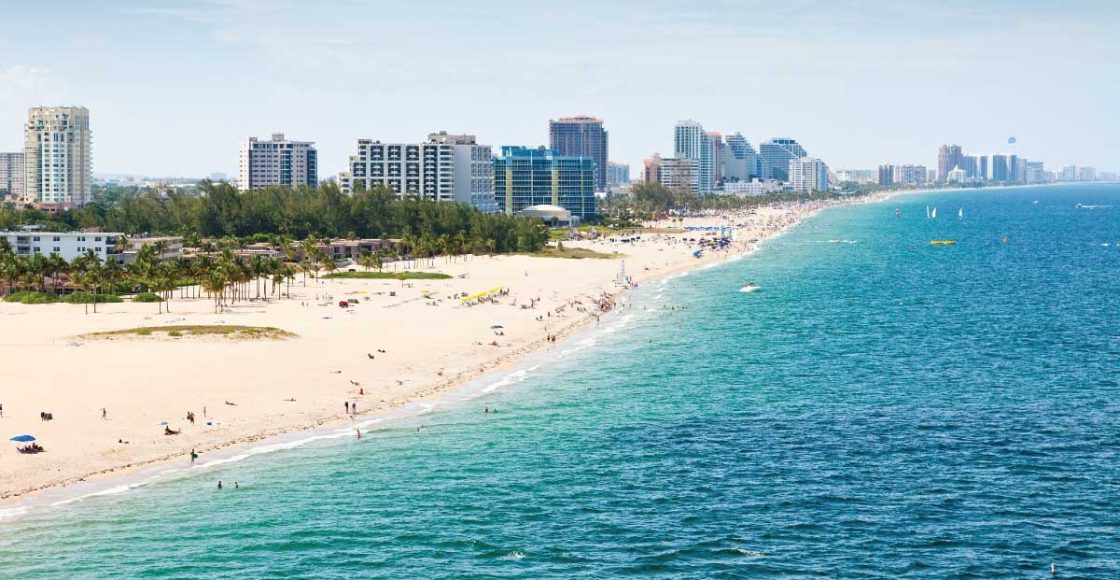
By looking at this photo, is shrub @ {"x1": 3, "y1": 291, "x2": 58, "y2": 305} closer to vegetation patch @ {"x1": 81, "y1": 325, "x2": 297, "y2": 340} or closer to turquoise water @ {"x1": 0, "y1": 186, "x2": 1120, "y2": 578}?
vegetation patch @ {"x1": 81, "y1": 325, "x2": 297, "y2": 340}

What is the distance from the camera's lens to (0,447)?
230 feet

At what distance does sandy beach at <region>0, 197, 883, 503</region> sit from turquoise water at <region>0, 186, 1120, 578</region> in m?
6.02

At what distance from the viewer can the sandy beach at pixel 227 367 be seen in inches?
2894

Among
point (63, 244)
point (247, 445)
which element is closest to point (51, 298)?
point (63, 244)

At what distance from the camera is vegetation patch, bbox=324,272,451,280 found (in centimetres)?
18425

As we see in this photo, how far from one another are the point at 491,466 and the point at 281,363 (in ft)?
120

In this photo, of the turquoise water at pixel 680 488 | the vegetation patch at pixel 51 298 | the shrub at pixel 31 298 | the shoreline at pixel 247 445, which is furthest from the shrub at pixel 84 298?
the turquoise water at pixel 680 488

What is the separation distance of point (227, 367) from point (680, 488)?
153ft

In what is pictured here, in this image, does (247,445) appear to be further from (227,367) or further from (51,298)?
(51,298)

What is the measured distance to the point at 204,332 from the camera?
378 ft

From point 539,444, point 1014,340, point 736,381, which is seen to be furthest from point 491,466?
point 1014,340

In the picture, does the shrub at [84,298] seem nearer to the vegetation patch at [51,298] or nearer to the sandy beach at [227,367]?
the vegetation patch at [51,298]

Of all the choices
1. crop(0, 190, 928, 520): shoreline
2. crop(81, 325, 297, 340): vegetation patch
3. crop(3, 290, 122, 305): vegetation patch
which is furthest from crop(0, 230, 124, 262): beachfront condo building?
crop(0, 190, 928, 520): shoreline

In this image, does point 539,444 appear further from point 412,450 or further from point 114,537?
point 114,537
